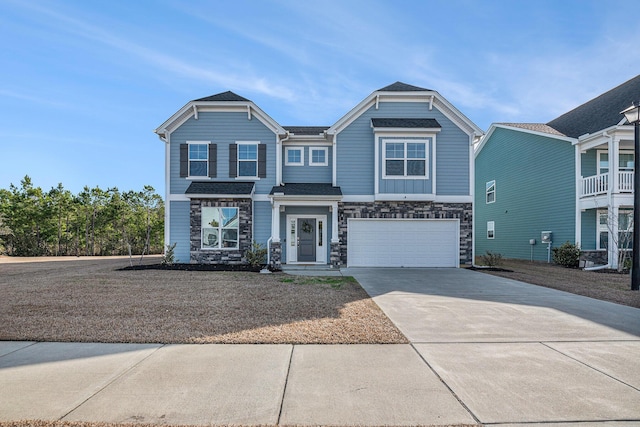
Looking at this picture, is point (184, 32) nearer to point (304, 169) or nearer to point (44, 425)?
point (304, 169)

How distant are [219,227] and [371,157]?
22.6 feet

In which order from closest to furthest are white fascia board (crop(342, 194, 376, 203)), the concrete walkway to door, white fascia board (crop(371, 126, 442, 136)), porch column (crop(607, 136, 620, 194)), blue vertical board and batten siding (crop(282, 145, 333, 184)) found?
1. the concrete walkway to door
2. porch column (crop(607, 136, 620, 194))
3. white fascia board (crop(371, 126, 442, 136))
4. white fascia board (crop(342, 194, 376, 203))
5. blue vertical board and batten siding (crop(282, 145, 333, 184))

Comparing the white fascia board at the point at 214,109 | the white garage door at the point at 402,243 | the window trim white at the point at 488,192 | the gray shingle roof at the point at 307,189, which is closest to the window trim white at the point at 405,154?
the white garage door at the point at 402,243

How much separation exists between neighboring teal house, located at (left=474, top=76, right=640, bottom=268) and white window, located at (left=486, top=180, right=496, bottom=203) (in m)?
0.06

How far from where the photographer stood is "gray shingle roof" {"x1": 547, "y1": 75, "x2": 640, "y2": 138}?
615 inches

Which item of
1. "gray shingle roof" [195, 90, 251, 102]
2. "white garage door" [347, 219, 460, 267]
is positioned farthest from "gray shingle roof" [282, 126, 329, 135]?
"white garage door" [347, 219, 460, 267]

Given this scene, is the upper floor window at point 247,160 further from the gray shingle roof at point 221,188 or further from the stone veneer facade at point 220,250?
the stone veneer facade at point 220,250

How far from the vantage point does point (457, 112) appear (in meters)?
14.9

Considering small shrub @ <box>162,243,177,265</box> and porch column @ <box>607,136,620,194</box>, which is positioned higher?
porch column @ <box>607,136,620,194</box>

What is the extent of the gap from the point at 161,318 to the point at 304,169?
34.1ft

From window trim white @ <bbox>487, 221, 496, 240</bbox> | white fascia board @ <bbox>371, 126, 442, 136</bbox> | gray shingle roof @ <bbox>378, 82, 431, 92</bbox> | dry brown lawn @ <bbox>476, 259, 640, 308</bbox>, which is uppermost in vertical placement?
gray shingle roof @ <bbox>378, 82, 431, 92</bbox>

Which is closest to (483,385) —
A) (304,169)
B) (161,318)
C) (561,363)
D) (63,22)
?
(561,363)

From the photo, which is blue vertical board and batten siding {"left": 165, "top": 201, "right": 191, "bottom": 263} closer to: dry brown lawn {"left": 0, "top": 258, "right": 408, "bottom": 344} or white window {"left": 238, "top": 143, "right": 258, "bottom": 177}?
white window {"left": 238, "top": 143, "right": 258, "bottom": 177}

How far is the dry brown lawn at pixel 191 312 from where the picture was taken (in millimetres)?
5160
